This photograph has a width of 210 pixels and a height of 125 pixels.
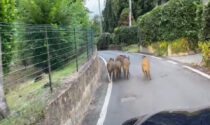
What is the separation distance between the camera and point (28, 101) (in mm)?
5527

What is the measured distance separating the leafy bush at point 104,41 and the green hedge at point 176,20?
27.3m

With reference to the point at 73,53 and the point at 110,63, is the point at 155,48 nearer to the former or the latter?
the point at 110,63

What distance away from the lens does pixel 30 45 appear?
778cm

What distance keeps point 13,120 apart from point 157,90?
21.5ft

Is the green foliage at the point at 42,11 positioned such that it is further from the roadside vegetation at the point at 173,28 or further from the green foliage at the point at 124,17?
the green foliage at the point at 124,17

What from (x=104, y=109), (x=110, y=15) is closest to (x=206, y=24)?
(x=104, y=109)

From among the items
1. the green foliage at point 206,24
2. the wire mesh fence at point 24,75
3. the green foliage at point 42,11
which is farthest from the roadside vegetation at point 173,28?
the wire mesh fence at point 24,75

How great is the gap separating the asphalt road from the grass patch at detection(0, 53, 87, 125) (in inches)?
66.7

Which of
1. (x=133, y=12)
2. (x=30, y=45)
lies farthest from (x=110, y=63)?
(x=133, y=12)

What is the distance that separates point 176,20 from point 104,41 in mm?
32295

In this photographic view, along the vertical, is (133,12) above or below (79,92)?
above

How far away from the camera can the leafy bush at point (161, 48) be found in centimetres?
2305

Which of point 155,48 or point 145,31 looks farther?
point 145,31

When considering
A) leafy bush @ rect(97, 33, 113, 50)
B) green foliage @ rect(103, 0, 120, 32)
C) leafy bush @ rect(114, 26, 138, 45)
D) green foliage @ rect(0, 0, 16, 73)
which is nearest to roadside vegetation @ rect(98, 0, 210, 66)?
leafy bush @ rect(114, 26, 138, 45)
